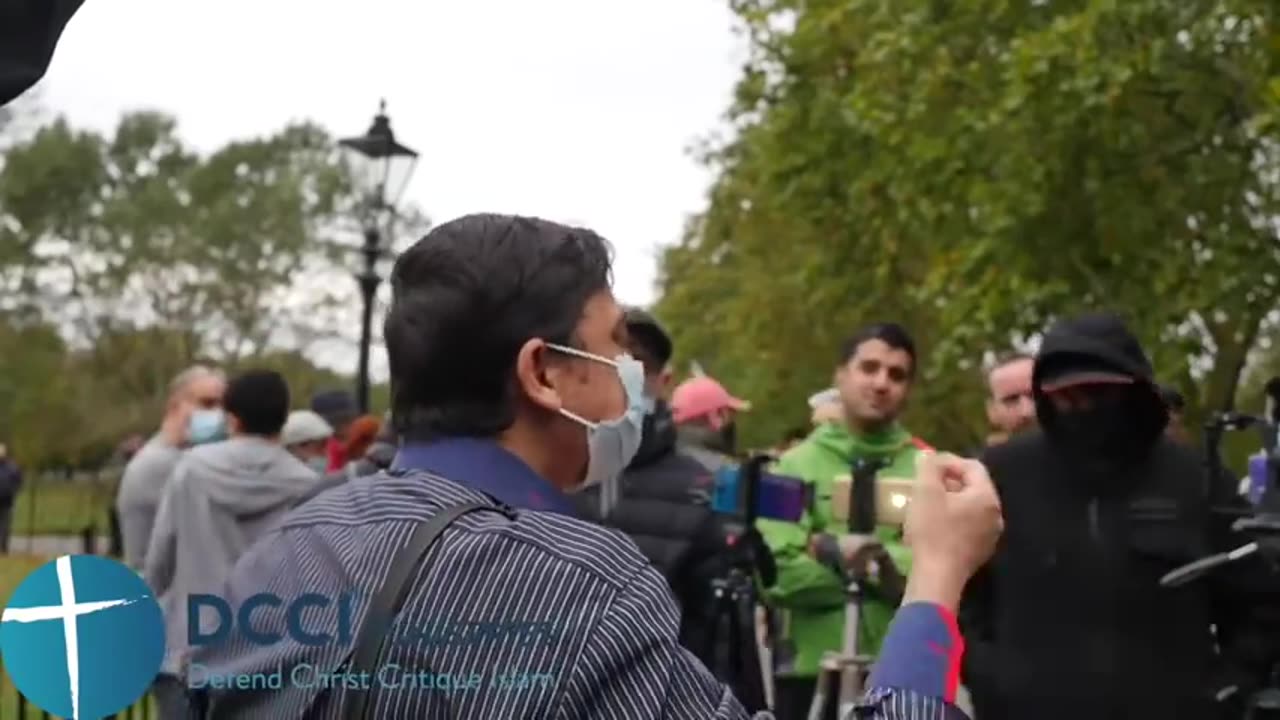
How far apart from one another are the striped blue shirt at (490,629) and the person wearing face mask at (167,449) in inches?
195

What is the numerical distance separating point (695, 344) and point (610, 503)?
34149 mm

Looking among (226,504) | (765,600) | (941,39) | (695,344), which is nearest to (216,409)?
(226,504)

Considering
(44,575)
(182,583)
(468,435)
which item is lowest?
(182,583)

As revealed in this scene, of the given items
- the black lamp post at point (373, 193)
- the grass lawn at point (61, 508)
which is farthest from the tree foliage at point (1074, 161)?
the grass lawn at point (61, 508)

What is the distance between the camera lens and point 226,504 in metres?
6.39

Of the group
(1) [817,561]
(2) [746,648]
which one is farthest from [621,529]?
(1) [817,561]

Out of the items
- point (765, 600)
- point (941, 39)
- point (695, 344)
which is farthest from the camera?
point (695, 344)

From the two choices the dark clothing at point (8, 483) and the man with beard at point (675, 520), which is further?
the dark clothing at point (8, 483)

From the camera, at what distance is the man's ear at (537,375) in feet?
7.75

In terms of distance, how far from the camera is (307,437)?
27.2 feet

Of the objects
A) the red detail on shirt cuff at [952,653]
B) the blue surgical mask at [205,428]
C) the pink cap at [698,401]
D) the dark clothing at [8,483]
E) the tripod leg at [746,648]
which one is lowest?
the dark clothing at [8,483]

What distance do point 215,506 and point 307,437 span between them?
191cm

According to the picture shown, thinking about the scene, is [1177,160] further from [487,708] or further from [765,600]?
[487,708]

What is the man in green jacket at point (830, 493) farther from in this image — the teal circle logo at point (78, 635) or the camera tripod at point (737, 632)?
the teal circle logo at point (78, 635)
